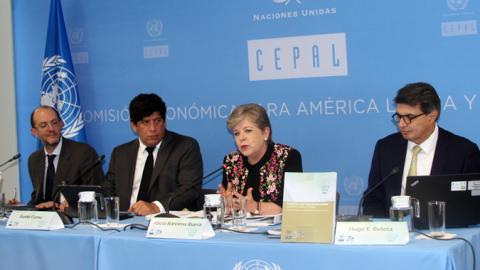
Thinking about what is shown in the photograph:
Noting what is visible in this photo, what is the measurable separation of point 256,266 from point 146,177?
1820 mm

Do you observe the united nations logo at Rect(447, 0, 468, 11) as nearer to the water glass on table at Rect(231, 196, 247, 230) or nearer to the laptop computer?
the laptop computer

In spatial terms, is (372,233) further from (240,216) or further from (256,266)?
(240,216)

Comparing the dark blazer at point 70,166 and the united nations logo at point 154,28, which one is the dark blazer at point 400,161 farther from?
the united nations logo at point 154,28

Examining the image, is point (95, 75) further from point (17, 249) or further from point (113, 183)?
point (17, 249)

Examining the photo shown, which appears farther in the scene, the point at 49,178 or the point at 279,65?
the point at 279,65

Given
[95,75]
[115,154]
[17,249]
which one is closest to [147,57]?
[95,75]

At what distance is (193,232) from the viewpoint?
2.70 metres

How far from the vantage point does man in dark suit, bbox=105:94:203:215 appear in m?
4.14

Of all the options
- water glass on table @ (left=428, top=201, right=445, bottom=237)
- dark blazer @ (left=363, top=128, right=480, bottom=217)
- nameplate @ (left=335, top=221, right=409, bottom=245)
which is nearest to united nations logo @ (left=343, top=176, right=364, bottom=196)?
dark blazer @ (left=363, top=128, right=480, bottom=217)

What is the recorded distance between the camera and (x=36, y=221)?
3082 mm

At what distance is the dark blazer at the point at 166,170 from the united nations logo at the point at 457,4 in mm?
1726

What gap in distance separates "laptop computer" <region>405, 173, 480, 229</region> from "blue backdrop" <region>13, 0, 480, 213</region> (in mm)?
1610

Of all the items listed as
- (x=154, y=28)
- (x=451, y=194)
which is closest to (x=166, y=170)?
(x=154, y=28)

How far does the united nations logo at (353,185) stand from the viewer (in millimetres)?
4555
